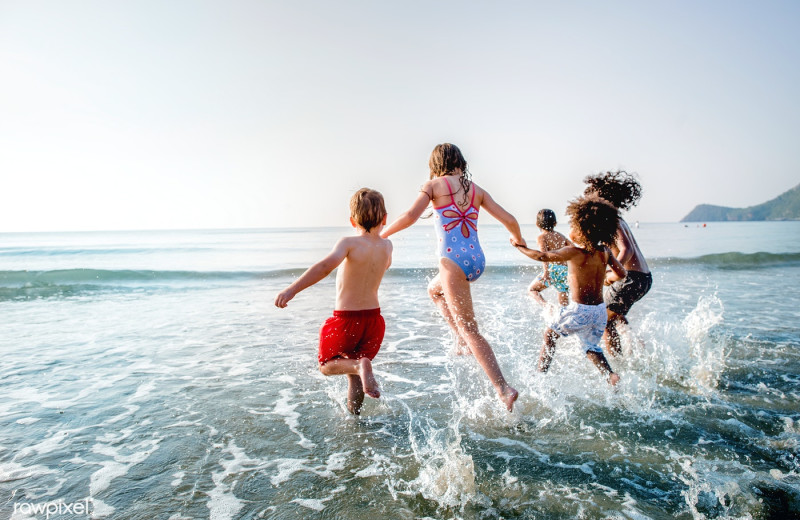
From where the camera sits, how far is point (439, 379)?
5.25 m

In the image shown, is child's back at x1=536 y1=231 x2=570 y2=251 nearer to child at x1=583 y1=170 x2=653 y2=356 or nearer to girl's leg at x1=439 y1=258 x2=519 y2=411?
child at x1=583 y1=170 x2=653 y2=356

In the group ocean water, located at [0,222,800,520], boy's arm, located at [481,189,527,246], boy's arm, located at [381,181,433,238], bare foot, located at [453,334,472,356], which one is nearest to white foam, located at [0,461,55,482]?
ocean water, located at [0,222,800,520]

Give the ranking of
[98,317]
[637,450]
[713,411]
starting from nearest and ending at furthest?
[637,450] → [713,411] → [98,317]

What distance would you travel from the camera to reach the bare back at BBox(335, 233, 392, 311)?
3816mm

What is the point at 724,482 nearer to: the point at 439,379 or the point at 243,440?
the point at 439,379

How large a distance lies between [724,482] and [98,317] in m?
9.91

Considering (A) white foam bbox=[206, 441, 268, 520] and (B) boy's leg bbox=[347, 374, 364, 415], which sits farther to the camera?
(B) boy's leg bbox=[347, 374, 364, 415]

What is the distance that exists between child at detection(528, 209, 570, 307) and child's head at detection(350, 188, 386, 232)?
2131 millimetres

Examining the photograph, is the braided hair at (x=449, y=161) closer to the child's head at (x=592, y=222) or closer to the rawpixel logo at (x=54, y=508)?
the child's head at (x=592, y=222)

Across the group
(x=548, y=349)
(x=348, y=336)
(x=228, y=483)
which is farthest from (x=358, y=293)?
(x=548, y=349)

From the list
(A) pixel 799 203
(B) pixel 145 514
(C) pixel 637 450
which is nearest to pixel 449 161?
(C) pixel 637 450

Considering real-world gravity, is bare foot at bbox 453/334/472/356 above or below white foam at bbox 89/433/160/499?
above

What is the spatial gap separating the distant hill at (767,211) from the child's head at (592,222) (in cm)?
18261

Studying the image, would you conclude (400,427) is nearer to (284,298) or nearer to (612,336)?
(284,298)
